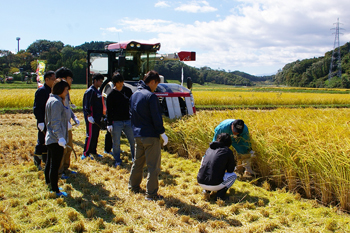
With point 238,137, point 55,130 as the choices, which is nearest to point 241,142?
point 238,137

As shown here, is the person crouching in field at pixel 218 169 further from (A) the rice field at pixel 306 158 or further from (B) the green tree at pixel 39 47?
(B) the green tree at pixel 39 47

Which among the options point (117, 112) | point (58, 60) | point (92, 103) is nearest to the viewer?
point (117, 112)

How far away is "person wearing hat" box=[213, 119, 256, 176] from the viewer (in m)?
4.79

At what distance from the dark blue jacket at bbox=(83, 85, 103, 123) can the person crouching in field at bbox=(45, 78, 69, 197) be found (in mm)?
1806

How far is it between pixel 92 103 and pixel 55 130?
2.20 m

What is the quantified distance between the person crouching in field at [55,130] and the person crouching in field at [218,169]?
2128mm

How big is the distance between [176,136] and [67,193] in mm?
2982

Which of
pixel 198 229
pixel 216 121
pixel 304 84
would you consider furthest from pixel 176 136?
pixel 304 84

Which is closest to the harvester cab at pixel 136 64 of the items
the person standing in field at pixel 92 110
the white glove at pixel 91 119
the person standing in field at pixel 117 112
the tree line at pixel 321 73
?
the person standing in field at pixel 92 110

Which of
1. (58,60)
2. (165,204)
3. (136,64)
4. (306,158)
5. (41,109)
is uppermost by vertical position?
(58,60)

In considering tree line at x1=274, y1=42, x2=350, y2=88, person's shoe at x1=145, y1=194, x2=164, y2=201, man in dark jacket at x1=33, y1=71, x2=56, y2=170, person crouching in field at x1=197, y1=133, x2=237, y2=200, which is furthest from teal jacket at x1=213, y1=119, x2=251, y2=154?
tree line at x1=274, y1=42, x2=350, y2=88

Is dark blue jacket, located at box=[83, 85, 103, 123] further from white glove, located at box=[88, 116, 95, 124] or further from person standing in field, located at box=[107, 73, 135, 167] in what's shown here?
person standing in field, located at box=[107, 73, 135, 167]

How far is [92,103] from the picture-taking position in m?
6.01

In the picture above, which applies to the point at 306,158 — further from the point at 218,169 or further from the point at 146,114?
the point at 146,114
